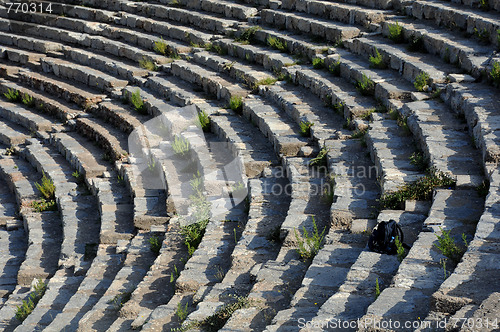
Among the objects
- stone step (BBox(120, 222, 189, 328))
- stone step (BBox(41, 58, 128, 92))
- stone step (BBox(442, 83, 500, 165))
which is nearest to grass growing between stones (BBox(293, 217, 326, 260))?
stone step (BBox(120, 222, 189, 328))

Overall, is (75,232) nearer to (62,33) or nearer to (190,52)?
(190,52)

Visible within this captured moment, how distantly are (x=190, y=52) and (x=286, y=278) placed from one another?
10091 millimetres

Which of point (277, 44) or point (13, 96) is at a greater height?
point (277, 44)

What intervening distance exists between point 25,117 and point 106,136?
10.3 ft

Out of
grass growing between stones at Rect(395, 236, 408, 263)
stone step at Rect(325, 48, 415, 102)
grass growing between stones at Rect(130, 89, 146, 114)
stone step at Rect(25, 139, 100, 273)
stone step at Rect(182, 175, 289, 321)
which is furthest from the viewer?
grass growing between stones at Rect(130, 89, 146, 114)

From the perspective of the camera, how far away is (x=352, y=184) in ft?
28.7

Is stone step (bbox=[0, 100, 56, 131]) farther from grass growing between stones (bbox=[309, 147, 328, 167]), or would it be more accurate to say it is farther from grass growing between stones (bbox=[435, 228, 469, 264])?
grass growing between stones (bbox=[435, 228, 469, 264])

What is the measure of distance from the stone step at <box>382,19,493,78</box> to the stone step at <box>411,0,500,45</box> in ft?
0.51

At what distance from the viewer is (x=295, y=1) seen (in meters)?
16.0

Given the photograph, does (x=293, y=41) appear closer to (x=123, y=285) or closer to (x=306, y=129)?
(x=306, y=129)

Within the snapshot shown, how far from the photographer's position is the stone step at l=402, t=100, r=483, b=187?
26.0 feet

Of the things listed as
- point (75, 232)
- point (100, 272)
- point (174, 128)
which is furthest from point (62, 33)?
point (100, 272)

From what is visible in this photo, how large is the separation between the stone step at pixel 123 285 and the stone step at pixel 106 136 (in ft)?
10.3

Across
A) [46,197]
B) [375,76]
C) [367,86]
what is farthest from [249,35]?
[46,197]
